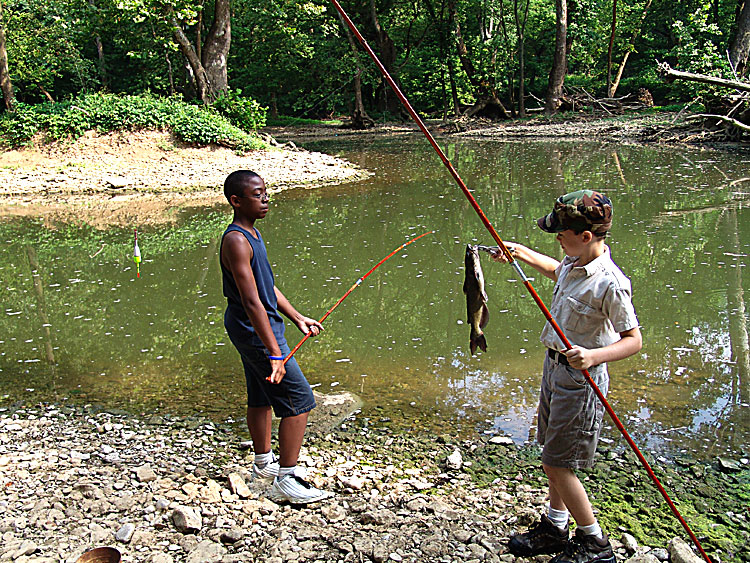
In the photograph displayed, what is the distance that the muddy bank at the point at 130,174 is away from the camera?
13.7 metres

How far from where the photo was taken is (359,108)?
32062 millimetres

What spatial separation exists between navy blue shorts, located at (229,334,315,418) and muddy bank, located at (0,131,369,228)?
9.59 metres

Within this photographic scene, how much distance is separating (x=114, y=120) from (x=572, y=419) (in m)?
17.3

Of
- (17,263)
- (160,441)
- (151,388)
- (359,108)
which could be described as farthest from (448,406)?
(359,108)

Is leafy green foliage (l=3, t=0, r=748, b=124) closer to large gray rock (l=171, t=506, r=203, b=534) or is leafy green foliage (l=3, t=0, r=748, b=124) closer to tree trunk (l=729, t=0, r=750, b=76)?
tree trunk (l=729, t=0, r=750, b=76)

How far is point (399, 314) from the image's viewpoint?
6902mm

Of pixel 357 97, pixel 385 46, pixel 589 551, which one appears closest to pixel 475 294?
pixel 589 551

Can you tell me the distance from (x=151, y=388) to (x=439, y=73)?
28095 millimetres

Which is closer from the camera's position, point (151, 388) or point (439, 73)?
point (151, 388)

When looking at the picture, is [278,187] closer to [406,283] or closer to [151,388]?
[406,283]

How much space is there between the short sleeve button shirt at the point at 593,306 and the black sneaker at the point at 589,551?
2.84ft

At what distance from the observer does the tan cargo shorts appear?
2820 mm

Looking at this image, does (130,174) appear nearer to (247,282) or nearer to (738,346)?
(247,282)

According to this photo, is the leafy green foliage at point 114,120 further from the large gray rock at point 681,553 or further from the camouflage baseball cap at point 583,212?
the large gray rock at point 681,553
